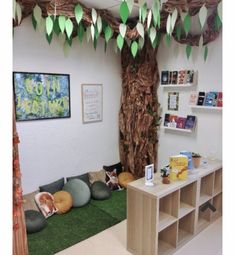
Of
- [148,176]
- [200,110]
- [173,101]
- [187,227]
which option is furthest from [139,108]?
[187,227]

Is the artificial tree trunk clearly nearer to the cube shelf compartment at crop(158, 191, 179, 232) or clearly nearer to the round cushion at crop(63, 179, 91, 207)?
the round cushion at crop(63, 179, 91, 207)

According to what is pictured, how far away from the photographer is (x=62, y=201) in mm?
3078

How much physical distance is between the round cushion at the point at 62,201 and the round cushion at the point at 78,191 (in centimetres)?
7

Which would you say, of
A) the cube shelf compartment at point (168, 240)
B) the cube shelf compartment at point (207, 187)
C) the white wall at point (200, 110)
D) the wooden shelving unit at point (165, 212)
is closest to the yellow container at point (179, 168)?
the wooden shelving unit at point (165, 212)

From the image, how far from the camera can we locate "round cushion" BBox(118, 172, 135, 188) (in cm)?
378

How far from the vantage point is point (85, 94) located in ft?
11.7

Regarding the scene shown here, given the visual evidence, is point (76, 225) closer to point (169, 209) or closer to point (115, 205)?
point (115, 205)

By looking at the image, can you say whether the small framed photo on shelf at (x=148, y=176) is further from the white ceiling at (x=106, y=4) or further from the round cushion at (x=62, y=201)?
the white ceiling at (x=106, y=4)

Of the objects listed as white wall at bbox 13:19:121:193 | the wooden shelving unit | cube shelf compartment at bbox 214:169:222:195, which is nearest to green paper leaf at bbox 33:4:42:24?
white wall at bbox 13:19:121:193

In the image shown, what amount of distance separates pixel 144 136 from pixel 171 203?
1.53m

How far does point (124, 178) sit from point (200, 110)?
1.53 metres

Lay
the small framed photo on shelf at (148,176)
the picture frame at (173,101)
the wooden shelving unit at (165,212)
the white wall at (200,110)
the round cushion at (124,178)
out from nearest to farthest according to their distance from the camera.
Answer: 1. the wooden shelving unit at (165,212)
2. the small framed photo on shelf at (148,176)
3. the white wall at (200,110)
4. the picture frame at (173,101)
5. the round cushion at (124,178)

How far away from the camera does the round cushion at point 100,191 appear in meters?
3.39
